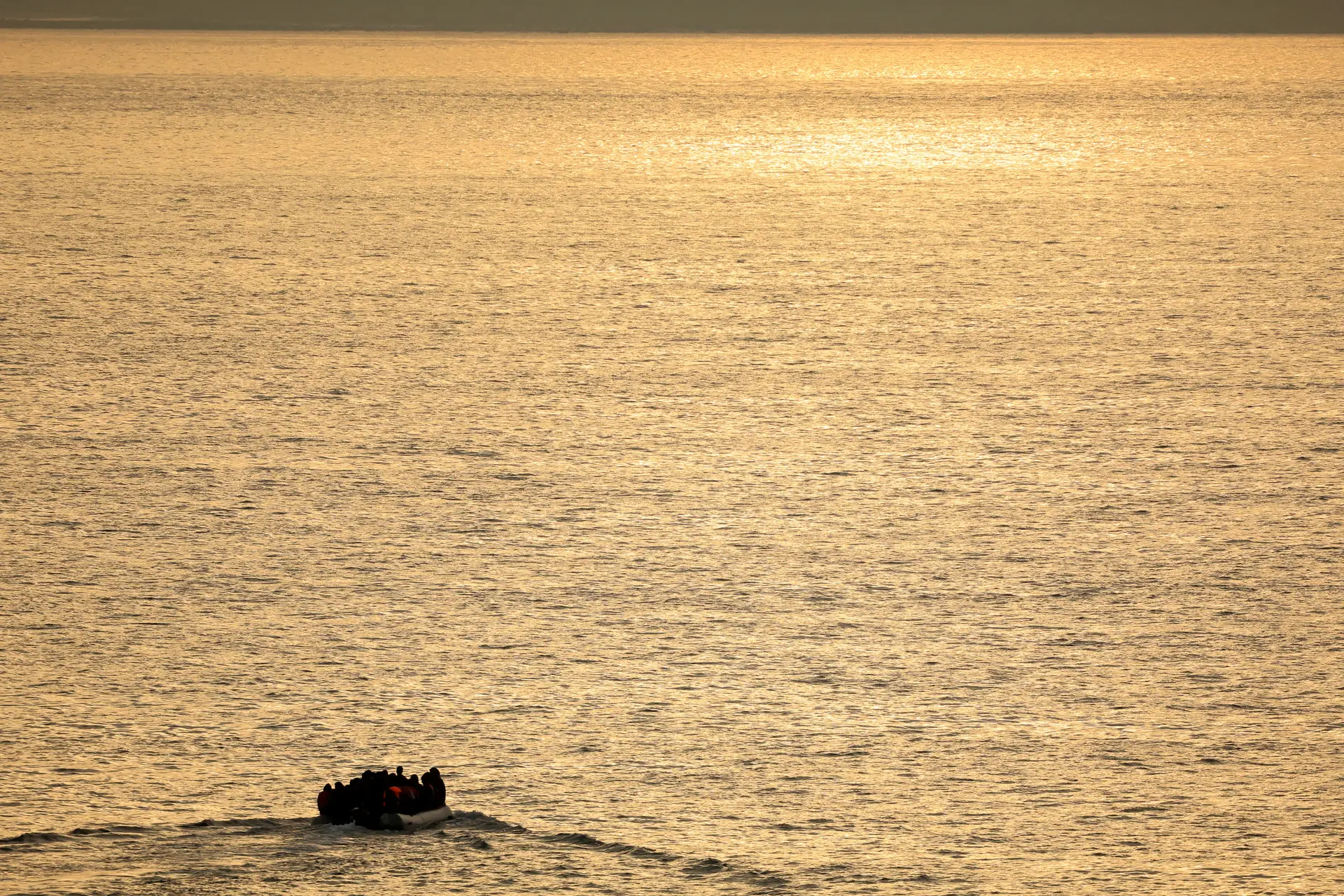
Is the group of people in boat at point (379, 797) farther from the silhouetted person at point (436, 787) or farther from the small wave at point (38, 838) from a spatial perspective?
the small wave at point (38, 838)

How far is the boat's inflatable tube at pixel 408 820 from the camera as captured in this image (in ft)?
9.98

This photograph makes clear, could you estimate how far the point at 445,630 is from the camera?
13.4ft

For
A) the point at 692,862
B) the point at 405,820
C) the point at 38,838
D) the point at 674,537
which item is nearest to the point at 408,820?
the point at 405,820

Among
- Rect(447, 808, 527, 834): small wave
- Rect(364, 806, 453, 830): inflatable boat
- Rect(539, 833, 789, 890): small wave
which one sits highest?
Rect(364, 806, 453, 830): inflatable boat

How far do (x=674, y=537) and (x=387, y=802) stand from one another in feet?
6.01

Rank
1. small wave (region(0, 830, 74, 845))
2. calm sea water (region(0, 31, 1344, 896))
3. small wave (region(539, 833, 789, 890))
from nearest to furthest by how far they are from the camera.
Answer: small wave (region(539, 833, 789, 890)), small wave (region(0, 830, 74, 845)), calm sea water (region(0, 31, 1344, 896))

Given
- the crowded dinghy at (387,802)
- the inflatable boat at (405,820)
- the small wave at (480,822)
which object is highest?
the crowded dinghy at (387,802)

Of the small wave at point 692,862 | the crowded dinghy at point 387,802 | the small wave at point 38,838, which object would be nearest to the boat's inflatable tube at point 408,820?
the crowded dinghy at point 387,802

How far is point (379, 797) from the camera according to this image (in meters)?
3.06

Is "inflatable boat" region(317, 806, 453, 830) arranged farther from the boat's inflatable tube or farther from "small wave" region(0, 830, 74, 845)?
"small wave" region(0, 830, 74, 845)

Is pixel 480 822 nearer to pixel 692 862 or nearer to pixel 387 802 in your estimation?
pixel 387 802

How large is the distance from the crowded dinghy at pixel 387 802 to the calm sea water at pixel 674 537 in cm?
→ 4

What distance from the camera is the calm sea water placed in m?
3.14

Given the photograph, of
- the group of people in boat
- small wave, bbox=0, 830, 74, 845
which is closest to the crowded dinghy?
the group of people in boat
